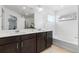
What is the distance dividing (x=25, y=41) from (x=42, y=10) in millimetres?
1550

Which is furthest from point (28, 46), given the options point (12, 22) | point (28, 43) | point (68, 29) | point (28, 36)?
point (68, 29)

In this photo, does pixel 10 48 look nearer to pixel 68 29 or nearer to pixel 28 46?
pixel 28 46

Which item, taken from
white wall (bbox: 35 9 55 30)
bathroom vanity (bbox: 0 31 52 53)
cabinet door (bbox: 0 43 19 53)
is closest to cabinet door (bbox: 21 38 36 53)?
bathroom vanity (bbox: 0 31 52 53)

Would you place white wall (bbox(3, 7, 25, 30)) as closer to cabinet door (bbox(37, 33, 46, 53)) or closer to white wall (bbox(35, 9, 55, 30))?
cabinet door (bbox(37, 33, 46, 53))

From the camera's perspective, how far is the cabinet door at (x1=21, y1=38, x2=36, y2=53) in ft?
5.55

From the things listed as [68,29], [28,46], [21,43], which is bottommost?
[28,46]

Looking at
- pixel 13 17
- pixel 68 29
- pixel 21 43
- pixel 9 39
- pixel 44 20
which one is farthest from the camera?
pixel 44 20

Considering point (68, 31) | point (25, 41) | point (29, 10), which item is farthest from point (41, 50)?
point (29, 10)

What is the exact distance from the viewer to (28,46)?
1.86 meters

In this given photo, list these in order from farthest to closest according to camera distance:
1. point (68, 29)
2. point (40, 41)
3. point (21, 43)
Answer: point (68, 29)
point (40, 41)
point (21, 43)

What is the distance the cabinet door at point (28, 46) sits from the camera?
1691 mm
